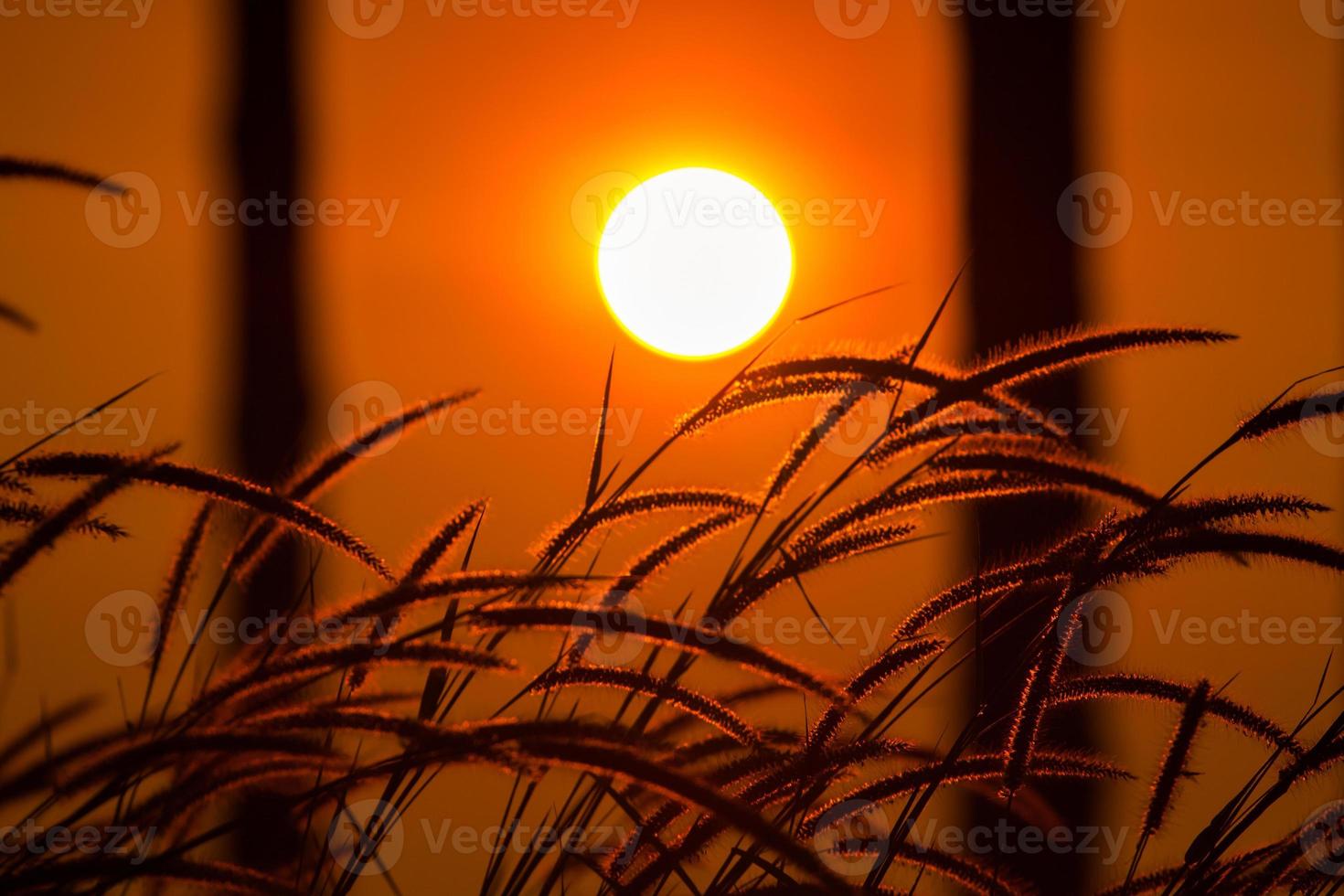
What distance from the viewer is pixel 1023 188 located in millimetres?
2639

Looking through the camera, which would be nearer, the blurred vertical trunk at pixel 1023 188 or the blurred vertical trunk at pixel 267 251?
the blurred vertical trunk at pixel 1023 188

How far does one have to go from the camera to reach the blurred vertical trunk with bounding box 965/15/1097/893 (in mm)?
2582

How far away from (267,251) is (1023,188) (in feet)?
6.43

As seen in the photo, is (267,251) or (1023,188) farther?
(267,251)

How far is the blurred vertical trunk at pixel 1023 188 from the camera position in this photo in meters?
2.58

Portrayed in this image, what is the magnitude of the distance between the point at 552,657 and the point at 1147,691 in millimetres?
654

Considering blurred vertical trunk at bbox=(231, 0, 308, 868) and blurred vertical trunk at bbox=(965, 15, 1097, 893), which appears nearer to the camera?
blurred vertical trunk at bbox=(965, 15, 1097, 893)

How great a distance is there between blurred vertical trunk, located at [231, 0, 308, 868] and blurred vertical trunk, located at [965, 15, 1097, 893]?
5.77 feet

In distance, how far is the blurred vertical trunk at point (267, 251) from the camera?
2.91m

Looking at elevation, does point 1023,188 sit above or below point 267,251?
above

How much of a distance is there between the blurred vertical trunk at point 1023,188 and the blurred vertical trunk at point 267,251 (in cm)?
176

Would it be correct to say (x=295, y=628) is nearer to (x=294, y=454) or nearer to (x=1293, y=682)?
(x=294, y=454)

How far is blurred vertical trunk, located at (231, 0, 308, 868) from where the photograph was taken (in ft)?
9.55

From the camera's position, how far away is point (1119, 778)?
120 cm
